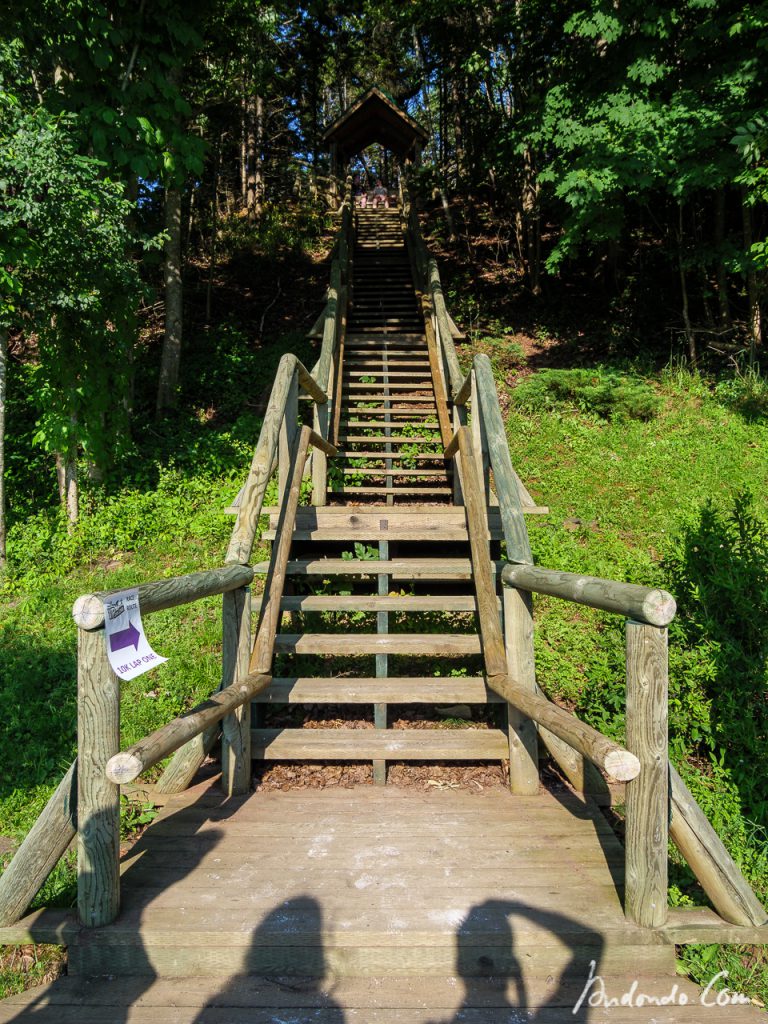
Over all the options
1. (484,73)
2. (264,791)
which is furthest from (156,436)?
(484,73)

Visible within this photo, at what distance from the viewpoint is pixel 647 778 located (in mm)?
2121

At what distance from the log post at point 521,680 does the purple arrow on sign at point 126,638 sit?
188cm

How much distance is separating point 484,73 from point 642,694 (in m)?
14.9

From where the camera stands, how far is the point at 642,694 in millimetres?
2107

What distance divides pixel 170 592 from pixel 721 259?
365 inches

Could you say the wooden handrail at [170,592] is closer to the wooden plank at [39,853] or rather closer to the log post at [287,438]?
the wooden plank at [39,853]

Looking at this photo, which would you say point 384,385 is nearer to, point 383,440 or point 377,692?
point 383,440

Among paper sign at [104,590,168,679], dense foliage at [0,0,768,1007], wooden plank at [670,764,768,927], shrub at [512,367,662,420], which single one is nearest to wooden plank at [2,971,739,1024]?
wooden plank at [670,764,768,927]

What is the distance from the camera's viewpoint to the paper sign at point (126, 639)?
204cm

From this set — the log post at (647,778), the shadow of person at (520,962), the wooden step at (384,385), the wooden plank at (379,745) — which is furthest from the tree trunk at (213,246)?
the shadow of person at (520,962)

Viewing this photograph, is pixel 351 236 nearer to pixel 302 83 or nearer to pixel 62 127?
pixel 62 127

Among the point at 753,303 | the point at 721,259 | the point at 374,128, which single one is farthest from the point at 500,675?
the point at 374,128

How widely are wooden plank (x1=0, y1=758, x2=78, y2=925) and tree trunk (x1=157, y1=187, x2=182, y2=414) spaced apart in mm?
8363

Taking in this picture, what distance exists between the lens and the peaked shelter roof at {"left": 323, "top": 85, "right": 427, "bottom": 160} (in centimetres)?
1583
